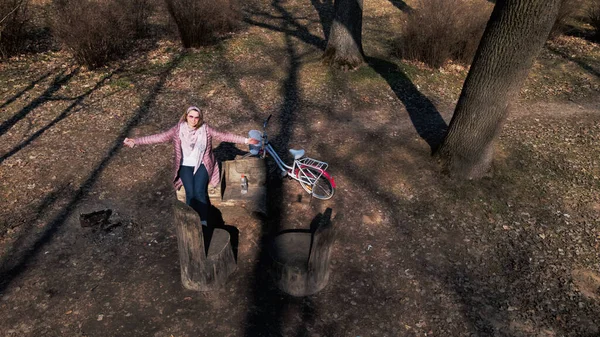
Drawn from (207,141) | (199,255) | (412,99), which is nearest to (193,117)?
(207,141)

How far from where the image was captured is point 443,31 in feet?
31.9

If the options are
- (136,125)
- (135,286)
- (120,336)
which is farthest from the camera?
(136,125)

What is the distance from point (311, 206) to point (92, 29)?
6.39 meters

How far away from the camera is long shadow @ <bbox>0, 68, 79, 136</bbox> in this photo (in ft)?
24.4

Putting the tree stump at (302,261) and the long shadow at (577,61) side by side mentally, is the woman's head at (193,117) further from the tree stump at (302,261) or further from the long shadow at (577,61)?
the long shadow at (577,61)

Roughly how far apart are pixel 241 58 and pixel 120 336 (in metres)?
7.59

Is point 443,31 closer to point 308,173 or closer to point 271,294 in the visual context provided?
point 308,173

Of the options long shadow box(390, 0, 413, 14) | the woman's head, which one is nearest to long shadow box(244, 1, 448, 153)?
the woman's head

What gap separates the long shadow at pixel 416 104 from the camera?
7.79 meters

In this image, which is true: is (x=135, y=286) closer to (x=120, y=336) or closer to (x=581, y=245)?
(x=120, y=336)

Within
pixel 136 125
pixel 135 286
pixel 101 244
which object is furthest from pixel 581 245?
pixel 136 125

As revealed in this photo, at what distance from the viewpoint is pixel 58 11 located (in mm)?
9055

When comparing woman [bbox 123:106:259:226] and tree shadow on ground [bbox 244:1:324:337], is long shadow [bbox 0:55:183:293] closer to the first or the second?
woman [bbox 123:106:259:226]

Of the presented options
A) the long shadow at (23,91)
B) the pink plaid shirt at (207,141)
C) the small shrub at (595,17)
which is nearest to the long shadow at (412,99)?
the pink plaid shirt at (207,141)
